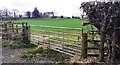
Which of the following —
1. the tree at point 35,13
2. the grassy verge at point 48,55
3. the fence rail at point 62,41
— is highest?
the tree at point 35,13

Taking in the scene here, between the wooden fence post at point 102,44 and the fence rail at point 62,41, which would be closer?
the wooden fence post at point 102,44

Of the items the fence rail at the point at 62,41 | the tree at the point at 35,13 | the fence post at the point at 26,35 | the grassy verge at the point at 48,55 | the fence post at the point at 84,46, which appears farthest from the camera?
the tree at the point at 35,13

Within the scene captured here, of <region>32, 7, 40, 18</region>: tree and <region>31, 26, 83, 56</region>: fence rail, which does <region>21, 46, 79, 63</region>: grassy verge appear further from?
<region>32, 7, 40, 18</region>: tree

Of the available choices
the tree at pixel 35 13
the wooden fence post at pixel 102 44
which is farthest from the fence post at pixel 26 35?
the tree at pixel 35 13

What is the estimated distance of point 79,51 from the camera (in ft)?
25.6

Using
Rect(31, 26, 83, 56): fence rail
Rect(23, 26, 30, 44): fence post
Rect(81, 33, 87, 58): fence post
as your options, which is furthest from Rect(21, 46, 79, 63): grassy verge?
Rect(23, 26, 30, 44): fence post

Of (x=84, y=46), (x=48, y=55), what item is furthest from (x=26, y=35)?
(x=84, y=46)

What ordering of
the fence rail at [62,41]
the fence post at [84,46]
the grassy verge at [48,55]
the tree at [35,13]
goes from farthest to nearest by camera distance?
the tree at [35,13] → the fence rail at [62,41] → the grassy verge at [48,55] → the fence post at [84,46]

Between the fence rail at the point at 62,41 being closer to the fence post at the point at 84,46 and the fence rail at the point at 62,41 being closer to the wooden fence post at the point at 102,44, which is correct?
the fence post at the point at 84,46

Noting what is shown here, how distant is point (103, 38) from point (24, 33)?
7140 millimetres

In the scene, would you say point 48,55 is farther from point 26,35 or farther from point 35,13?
point 35,13

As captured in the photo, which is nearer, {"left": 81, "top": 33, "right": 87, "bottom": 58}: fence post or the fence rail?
{"left": 81, "top": 33, "right": 87, "bottom": 58}: fence post

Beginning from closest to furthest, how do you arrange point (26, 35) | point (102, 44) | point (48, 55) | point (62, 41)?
point (102, 44) → point (48, 55) → point (62, 41) → point (26, 35)

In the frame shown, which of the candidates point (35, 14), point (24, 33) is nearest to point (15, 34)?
point (24, 33)
